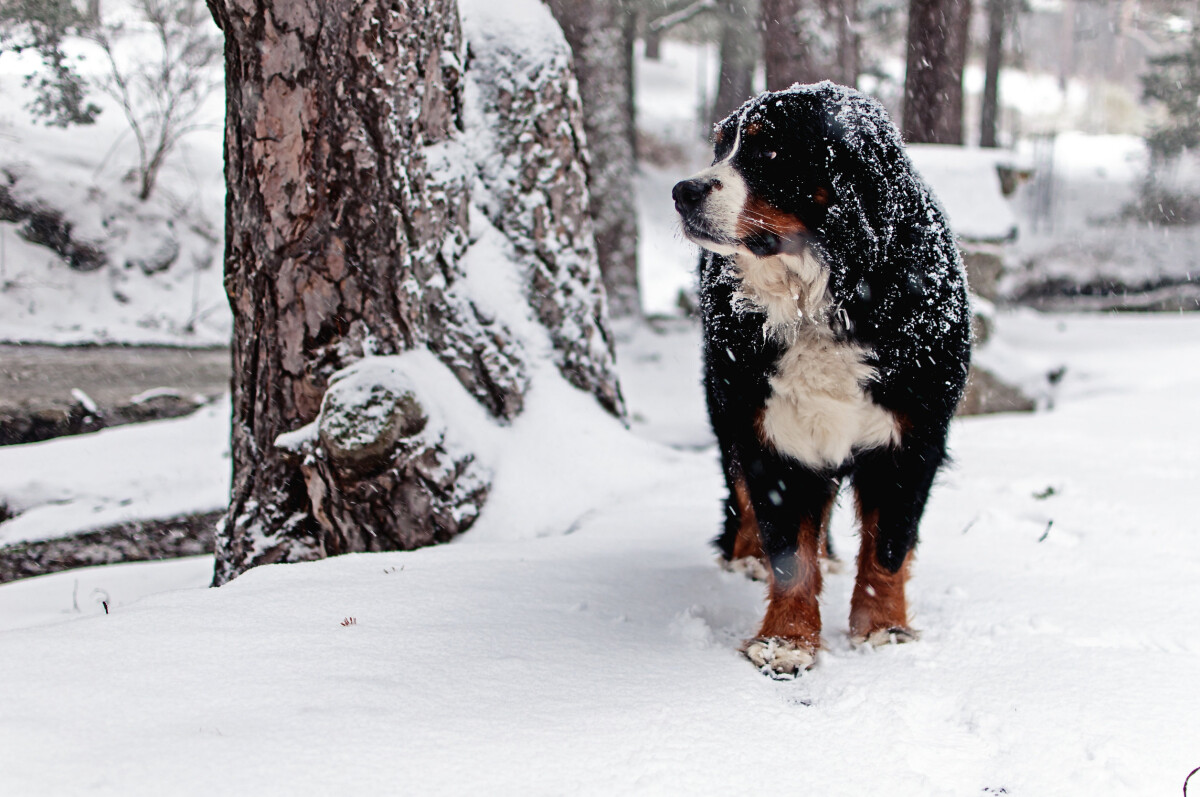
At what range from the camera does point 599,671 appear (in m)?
1.86

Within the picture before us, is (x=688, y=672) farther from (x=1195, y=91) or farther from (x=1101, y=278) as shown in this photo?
(x=1195, y=91)

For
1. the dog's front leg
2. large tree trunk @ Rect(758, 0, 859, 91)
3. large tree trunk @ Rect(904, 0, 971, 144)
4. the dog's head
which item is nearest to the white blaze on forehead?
the dog's head

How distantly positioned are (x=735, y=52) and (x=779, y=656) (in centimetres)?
1765

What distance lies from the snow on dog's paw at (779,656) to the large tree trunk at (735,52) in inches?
520

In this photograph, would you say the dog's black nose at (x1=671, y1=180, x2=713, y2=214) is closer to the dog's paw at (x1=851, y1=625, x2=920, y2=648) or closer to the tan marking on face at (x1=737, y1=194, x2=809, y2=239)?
the tan marking on face at (x1=737, y1=194, x2=809, y2=239)

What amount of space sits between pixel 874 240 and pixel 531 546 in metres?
1.46

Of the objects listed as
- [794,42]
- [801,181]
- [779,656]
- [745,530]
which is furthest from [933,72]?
[779,656]

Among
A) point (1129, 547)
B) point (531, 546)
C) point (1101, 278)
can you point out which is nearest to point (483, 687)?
point (531, 546)

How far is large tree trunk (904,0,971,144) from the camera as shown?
25.1ft

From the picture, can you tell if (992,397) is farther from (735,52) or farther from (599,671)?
(735,52)

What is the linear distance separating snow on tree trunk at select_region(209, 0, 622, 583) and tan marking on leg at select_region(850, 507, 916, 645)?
138 centimetres

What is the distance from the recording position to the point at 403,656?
1826 millimetres

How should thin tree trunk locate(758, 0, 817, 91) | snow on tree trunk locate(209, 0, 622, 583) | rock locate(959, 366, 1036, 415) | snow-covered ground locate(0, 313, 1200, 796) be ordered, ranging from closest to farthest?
snow-covered ground locate(0, 313, 1200, 796)
snow on tree trunk locate(209, 0, 622, 583)
rock locate(959, 366, 1036, 415)
thin tree trunk locate(758, 0, 817, 91)

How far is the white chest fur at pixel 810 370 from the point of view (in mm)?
2080
